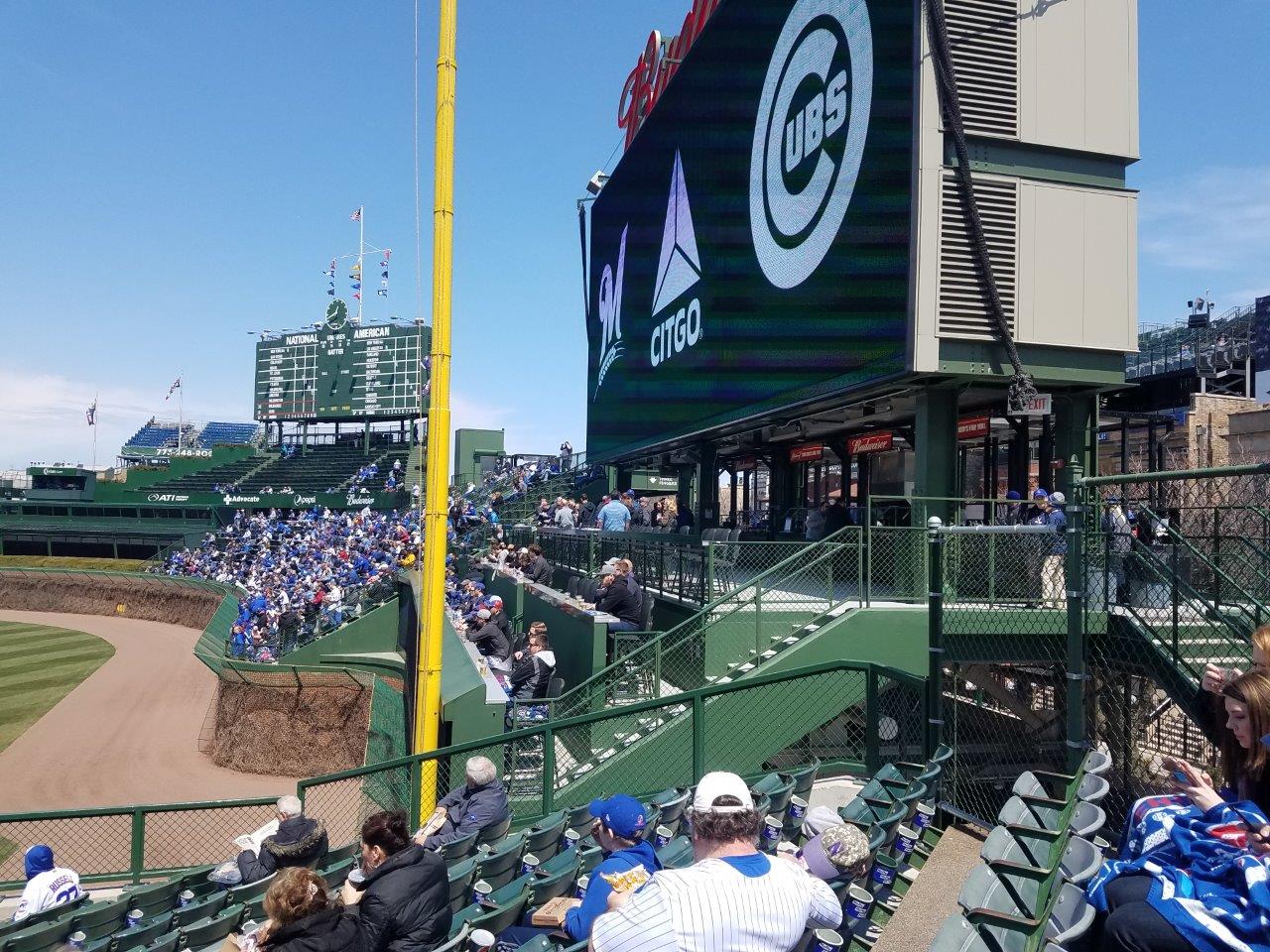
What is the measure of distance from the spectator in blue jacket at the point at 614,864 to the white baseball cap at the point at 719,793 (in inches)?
18.4

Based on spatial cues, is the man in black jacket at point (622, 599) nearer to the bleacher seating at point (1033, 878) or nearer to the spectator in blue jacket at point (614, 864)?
the spectator in blue jacket at point (614, 864)

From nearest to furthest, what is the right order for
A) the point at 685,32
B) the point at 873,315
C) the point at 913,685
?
1. the point at 913,685
2. the point at 873,315
3. the point at 685,32

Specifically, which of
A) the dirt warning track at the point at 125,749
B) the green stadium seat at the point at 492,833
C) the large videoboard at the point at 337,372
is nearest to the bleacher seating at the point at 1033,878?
the green stadium seat at the point at 492,833

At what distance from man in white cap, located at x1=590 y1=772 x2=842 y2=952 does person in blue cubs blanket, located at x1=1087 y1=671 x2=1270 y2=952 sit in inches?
34.8

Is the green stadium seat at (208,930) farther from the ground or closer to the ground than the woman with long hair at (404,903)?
closer to the ground

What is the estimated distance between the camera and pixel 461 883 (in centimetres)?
468

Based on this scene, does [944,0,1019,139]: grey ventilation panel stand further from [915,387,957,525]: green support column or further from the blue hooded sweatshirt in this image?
the blue hooded sweatshirt

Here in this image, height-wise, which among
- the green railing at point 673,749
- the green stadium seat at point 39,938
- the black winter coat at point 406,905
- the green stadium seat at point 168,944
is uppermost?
the black winter coat at point 406,905

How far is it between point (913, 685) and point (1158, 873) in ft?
10.9

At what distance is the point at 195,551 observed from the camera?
133ft

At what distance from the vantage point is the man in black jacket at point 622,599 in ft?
35.0

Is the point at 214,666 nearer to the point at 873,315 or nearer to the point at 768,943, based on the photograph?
the point at 873,315

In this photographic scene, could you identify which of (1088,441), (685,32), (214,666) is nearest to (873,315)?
(1088,441)

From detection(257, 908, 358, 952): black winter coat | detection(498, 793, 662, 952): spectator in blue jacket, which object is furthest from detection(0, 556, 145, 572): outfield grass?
detection(498, 793, 662, 952): spectator in blue jacket
